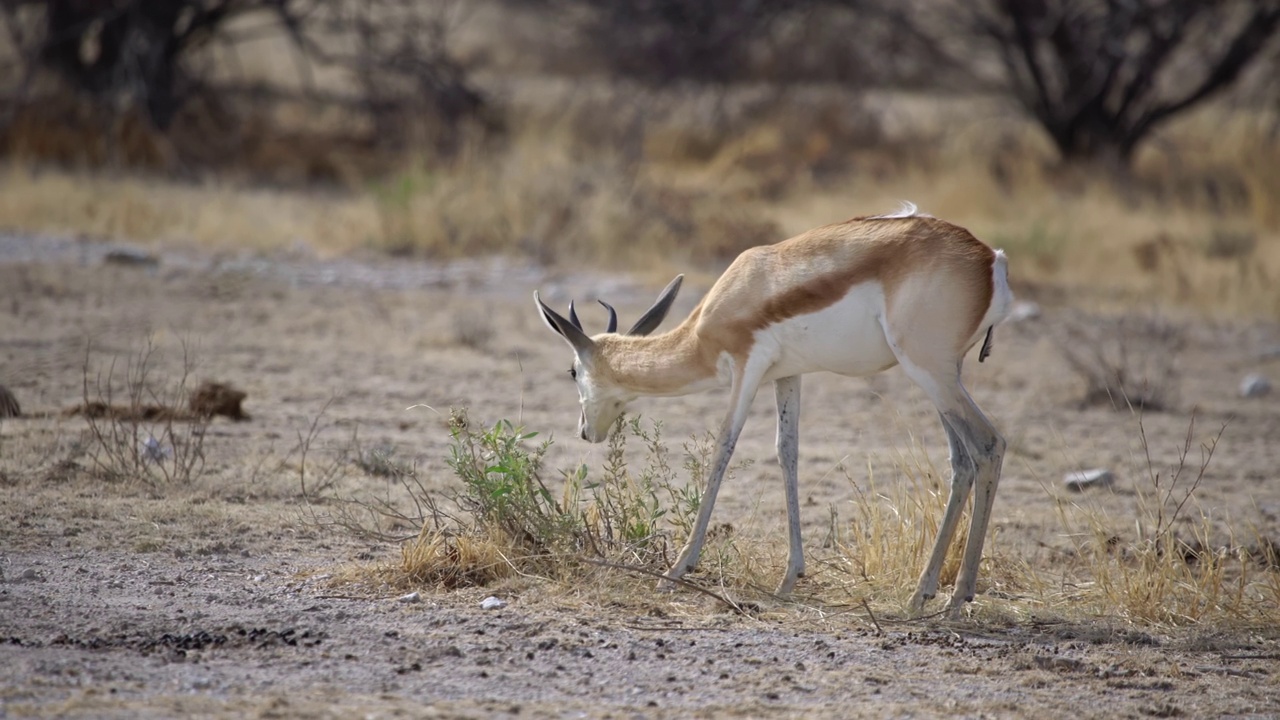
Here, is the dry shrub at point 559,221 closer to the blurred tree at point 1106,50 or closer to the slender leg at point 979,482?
the blurred tree at point 1106,50

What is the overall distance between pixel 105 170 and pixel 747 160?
808cm

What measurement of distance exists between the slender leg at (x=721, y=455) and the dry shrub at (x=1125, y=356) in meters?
4.80

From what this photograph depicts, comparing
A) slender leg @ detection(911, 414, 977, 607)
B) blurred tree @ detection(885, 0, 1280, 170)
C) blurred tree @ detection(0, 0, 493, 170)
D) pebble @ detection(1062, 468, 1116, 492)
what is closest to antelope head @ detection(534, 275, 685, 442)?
slender leg @ detection(911, 414, 977, 607)

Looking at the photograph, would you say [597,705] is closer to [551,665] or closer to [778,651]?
[551,665]

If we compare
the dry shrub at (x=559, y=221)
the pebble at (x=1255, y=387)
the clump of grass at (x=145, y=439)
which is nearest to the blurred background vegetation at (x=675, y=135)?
the dry shrub at (x=559, y=221)

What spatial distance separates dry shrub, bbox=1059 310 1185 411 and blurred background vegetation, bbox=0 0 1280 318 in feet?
4.69

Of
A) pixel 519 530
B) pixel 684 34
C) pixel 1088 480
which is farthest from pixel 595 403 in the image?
pixel 684 34

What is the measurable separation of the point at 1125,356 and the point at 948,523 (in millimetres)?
5453

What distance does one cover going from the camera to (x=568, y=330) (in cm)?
585

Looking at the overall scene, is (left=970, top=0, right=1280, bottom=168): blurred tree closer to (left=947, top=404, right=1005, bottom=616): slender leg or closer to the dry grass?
the dry grass

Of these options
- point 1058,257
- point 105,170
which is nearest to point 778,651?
point 1058,257

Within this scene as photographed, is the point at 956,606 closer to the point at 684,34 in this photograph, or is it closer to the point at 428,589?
the point at 428,589

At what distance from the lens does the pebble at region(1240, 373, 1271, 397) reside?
1028cm

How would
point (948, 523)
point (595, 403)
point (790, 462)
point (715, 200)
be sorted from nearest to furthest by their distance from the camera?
point (948, 523), point (790, 462), point (595, 403), point (715, 200)
